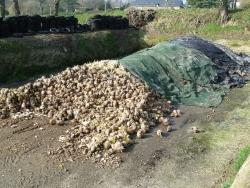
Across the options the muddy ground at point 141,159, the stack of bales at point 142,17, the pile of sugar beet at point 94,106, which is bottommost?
the muddy ground at point 141,159

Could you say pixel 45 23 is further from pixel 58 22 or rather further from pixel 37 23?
pixel 58 22

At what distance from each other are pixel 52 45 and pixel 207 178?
9956mm

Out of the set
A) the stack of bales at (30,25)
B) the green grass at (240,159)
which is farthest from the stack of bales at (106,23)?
the green grass at (240,159)

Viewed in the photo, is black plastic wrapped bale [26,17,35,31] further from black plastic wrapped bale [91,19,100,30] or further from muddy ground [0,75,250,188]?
muddy ground [0,75,250,188]

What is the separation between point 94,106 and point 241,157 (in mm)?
3698

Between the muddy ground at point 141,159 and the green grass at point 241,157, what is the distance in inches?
5.4

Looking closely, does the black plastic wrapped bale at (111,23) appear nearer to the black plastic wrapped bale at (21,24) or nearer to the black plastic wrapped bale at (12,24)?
the black plastic wrapped bale at (21,24)

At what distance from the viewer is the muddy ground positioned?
511cm

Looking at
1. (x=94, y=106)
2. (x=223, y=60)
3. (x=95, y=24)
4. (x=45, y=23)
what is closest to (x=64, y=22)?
(x=45, y=23)

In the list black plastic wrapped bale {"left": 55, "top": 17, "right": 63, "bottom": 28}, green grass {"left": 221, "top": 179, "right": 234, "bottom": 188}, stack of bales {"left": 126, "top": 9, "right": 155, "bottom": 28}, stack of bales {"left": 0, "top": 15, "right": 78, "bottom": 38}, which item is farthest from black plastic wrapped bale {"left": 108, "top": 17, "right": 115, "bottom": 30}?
green grass {"left": 221, "top": 179, "right": 234, "bottom": 188}

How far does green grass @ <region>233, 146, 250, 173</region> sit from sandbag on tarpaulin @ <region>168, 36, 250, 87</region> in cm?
462

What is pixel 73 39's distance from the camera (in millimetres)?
14117

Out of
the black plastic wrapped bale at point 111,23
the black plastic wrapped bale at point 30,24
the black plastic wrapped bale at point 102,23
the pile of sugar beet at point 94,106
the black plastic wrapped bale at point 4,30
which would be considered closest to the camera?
the pile of sugar beet at point 94,106

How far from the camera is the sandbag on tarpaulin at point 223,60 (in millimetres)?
10234
